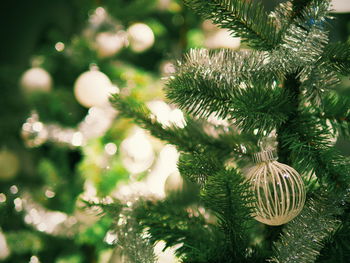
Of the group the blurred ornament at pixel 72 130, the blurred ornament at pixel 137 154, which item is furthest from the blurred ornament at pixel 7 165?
the blurred ornament at pixel 137 154

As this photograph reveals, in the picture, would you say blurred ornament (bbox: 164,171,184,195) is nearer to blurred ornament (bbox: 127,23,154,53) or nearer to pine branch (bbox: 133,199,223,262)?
pine branch (bbox: 133,199,223,262)

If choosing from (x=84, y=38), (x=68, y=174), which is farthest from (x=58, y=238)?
(x=84, y=38)

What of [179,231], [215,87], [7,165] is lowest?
[7,165]

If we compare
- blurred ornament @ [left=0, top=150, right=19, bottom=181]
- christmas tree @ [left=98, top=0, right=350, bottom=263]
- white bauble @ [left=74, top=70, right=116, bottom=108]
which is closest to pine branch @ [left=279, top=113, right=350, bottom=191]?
christmas tree @ [left=98, top=0, right=350, bottom=263]

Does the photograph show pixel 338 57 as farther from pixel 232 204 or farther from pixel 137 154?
pixel 137 154

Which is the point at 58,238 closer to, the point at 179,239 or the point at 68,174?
the point at 68,174

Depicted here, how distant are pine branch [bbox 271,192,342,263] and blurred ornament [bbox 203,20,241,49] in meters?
0.68

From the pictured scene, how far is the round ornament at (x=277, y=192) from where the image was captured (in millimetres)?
315

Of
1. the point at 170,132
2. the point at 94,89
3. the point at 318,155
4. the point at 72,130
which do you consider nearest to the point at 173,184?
the point at 170,132

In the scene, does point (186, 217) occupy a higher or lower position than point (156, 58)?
higher

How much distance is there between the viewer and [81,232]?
0.79m

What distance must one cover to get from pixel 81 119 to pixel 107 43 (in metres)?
0.25

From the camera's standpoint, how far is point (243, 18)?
0.33m

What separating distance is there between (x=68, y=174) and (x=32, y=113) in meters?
0.21
